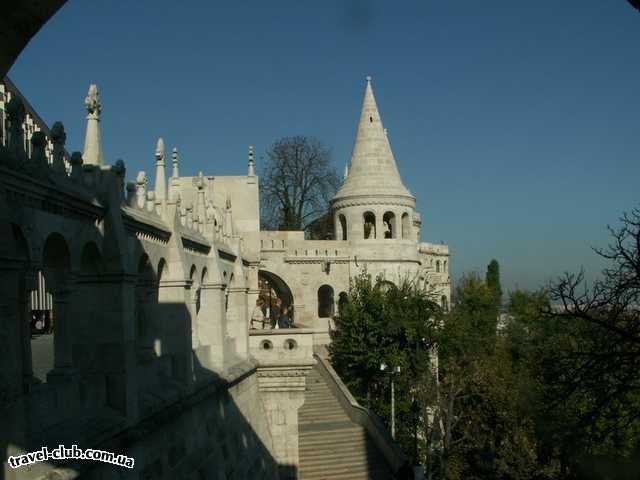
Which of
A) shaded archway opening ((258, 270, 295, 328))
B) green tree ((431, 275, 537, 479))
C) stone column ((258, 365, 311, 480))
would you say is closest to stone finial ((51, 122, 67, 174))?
stone column ((258, 365, 311, 480))

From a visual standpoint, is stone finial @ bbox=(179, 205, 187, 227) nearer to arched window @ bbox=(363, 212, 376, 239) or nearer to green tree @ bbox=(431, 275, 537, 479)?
green tree @ bbox=(431, 275, 537, 479)

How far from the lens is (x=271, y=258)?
105 ft

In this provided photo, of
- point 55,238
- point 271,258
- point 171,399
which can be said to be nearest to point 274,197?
point 271,258

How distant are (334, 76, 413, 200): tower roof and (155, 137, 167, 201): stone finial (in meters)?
20.4

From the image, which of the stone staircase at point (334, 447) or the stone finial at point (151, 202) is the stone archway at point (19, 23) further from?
the stone staircase at point (334, 447)

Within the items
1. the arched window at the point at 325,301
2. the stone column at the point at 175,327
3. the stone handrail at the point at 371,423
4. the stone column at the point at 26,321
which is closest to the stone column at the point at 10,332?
the stone column at the point at 26,321

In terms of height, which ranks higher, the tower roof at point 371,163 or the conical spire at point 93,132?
the tower roof at point 371,163

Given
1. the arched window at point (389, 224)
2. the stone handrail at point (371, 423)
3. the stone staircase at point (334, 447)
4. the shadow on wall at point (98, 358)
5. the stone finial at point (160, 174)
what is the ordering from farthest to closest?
the arched window at point (389, 224)
the stone staircase at point (334, 447)
the stone handrail at point (371, 423)
the stone finial at point (160, 174)
the shadow on wall at point (98, 358)

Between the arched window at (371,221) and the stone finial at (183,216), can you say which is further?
the arched window at (371,221)

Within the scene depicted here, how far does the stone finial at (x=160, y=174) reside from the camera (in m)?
12.6

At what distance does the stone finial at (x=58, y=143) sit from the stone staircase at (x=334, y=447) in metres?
14.1

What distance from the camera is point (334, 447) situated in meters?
21.0

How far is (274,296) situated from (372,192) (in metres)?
9.19

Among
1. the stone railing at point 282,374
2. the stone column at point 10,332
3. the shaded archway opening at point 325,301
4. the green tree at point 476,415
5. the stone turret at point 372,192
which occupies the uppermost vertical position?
the stone turret at point 372,192
